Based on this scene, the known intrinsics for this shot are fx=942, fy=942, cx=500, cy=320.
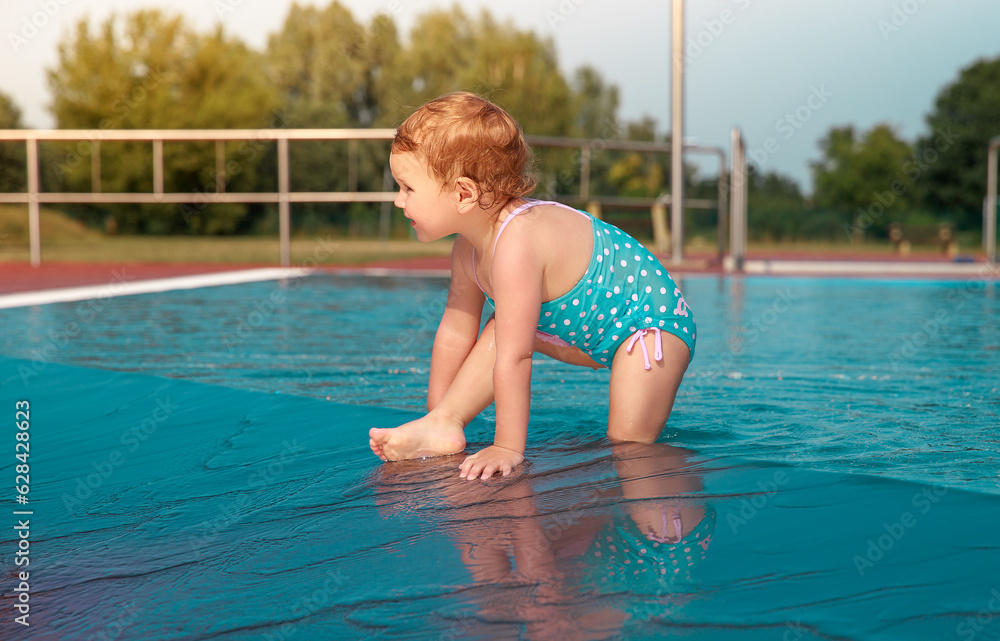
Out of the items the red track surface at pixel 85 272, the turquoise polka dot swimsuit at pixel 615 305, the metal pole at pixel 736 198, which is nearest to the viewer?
the turquoise polka dot swimsuit at pixel 615 305

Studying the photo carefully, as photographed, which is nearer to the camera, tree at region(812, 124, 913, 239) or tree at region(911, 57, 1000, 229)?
tree at region(911, 57, 1000, 229)

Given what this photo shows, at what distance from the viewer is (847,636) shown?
2.84ft

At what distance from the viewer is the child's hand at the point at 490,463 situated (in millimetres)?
1463

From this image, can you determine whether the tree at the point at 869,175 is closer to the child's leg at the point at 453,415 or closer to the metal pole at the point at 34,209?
the metal pole at the point at 34,209

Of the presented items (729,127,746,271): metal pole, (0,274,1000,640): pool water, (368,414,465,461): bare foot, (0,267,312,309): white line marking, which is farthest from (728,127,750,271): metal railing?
(368,414,465,461): bare foot

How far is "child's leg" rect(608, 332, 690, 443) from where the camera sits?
1661 millimetres

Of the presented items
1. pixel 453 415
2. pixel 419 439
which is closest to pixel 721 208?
pixel 453 415

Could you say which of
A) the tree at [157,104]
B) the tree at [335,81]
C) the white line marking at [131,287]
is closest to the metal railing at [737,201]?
the white line marking at [131,287]

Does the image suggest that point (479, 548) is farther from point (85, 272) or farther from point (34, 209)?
point (34, 209)

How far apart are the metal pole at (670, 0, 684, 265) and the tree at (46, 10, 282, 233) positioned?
52.4 ft

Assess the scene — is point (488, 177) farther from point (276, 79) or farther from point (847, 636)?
point (276, 79)

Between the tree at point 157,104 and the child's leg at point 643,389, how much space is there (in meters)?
22.0

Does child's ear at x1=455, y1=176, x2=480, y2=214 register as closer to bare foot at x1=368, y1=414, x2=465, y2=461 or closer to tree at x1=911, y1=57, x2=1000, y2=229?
bare foot at x1=368, y1=414, x2=465, y2=461

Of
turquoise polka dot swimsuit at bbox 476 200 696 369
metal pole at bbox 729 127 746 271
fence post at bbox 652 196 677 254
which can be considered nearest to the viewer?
turquoise polka dot swimsuit at bbox 476 200 696 369
